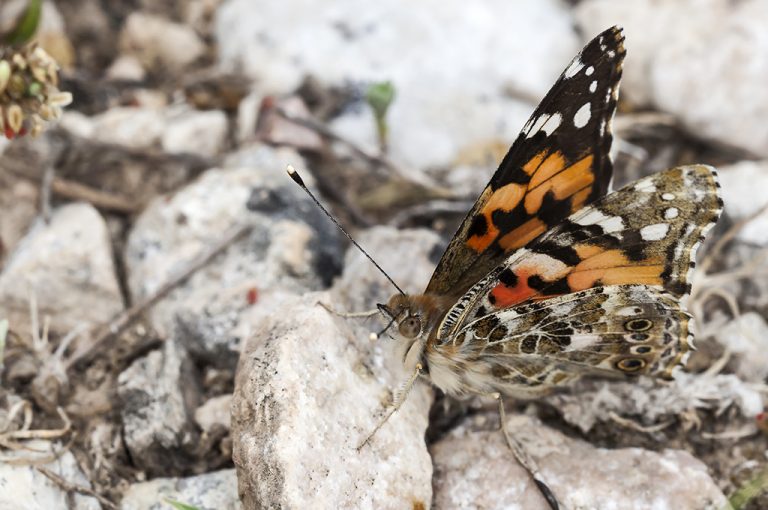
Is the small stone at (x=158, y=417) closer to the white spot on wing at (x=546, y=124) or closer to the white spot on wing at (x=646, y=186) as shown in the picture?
the white spot on wing at (x=546, y=124)

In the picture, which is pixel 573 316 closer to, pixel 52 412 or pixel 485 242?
pixel 485 242

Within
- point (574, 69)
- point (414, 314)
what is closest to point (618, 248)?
point (574, 69)

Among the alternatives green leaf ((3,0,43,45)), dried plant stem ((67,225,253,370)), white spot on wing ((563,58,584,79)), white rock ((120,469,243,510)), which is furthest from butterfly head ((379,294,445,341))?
green leaf ((3,0,43,45))

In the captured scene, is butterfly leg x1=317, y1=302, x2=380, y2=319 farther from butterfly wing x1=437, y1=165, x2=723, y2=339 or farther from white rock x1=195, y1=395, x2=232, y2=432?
white rock x1=195, y1=395, x2=232, y2=432

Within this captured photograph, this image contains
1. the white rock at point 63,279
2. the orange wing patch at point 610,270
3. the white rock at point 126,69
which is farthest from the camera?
the white rock at point 126,69

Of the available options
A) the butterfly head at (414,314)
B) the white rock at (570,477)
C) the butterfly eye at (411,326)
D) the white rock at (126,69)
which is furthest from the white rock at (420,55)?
the white rock at (570,477)

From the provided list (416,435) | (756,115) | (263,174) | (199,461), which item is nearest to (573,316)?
(416,435)

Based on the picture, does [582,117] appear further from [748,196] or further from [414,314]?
[748,196]

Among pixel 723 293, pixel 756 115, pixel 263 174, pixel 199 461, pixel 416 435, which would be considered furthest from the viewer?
pixel 756 115
